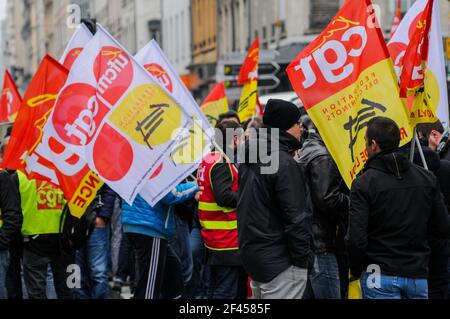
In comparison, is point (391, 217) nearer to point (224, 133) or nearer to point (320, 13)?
point (224, 133)

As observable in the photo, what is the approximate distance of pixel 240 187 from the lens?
7441 mm

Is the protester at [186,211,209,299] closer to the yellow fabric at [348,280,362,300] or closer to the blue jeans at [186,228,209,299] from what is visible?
the blue jeans at [186,228,209,299]

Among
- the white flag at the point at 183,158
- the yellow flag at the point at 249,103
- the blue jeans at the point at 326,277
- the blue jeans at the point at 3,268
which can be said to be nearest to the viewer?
the blue jeans at the point at 326,277

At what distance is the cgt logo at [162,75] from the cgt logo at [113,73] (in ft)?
2.59

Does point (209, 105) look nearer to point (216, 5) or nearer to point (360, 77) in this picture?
point (360, 77)

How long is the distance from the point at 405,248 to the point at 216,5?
39.4 metres

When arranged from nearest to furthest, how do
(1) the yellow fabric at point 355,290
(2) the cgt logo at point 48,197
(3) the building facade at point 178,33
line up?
1. (1) the yellow fabric at point 355,290
2. (2) the cgt logo at point 48,197
3. (3) the building facade at point 178,33

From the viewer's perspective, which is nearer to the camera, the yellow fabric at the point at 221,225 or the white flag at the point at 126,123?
the white flag at the point at 126,123

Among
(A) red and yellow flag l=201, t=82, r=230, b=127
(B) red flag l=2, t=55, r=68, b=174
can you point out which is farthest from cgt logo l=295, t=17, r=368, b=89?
(A) red and yellow flag l=201, t=82, r=230, b=127

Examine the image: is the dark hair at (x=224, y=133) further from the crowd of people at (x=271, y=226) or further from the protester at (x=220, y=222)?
the protester at (x=220, y=222)

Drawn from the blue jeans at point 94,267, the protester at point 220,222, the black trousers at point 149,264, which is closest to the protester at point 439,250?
the protester at point 220,222

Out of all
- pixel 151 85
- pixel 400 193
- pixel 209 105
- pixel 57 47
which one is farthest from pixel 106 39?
pixel 57 47

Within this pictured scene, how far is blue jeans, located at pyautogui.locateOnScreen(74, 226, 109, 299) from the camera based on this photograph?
11.3 metres

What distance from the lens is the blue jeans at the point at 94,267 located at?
445 inches
